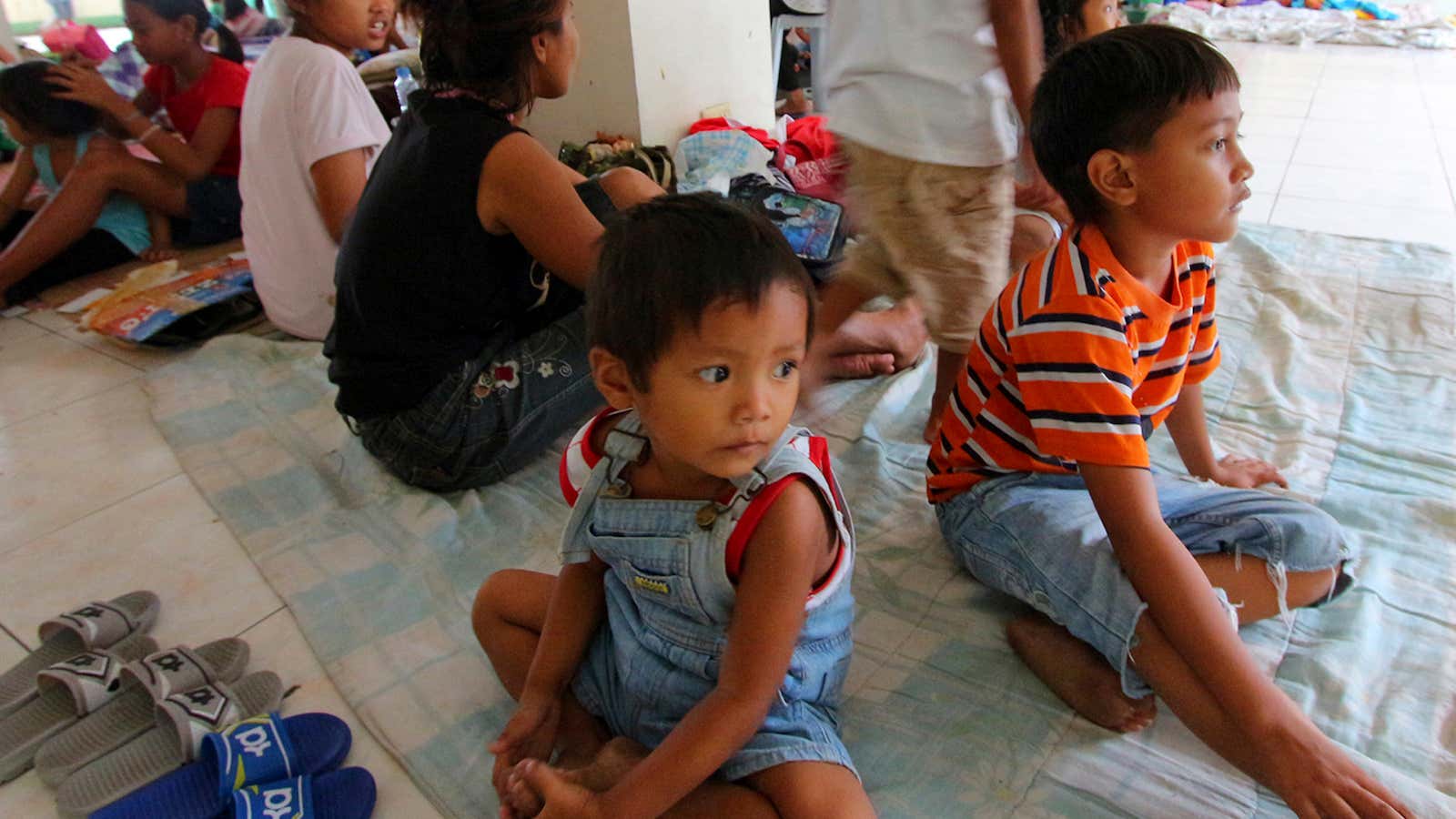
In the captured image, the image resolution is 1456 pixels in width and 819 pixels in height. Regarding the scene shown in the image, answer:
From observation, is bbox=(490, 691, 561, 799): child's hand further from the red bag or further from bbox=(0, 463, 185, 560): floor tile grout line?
the red bag

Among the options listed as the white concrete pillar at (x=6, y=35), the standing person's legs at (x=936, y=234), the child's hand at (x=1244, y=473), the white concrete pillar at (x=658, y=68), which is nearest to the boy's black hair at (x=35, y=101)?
the white concrete pillar at (x=658, y=68)

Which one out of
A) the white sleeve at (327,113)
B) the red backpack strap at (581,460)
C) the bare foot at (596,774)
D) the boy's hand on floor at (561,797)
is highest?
the white sleeve at (327,113)

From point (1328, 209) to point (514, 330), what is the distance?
217cm

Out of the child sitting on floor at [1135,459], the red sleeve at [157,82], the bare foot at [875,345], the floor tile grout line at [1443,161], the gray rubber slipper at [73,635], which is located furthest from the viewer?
the floor tile grout line at [1443,161]

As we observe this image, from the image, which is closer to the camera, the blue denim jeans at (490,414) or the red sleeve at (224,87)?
the blue denim jeans at (490,414)

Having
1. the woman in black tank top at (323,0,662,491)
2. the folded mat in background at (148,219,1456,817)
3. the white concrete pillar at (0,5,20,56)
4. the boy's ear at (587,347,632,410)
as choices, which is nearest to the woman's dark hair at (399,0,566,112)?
the woman in black tank top at (323,0,662,491)

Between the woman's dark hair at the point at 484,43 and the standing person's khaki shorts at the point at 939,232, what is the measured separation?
48cm

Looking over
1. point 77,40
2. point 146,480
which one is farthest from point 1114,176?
point 77,40

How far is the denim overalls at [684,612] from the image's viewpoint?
31.1 inches

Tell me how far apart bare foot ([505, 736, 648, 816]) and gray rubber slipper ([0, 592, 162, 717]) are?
659 millimetres

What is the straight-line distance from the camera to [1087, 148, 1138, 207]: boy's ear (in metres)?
0.91

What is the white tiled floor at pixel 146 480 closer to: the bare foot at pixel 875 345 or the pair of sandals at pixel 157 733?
the pair of sandals at pixel 157 733

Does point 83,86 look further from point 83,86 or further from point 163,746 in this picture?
point 163,746

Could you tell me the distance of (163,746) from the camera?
1003 mm
